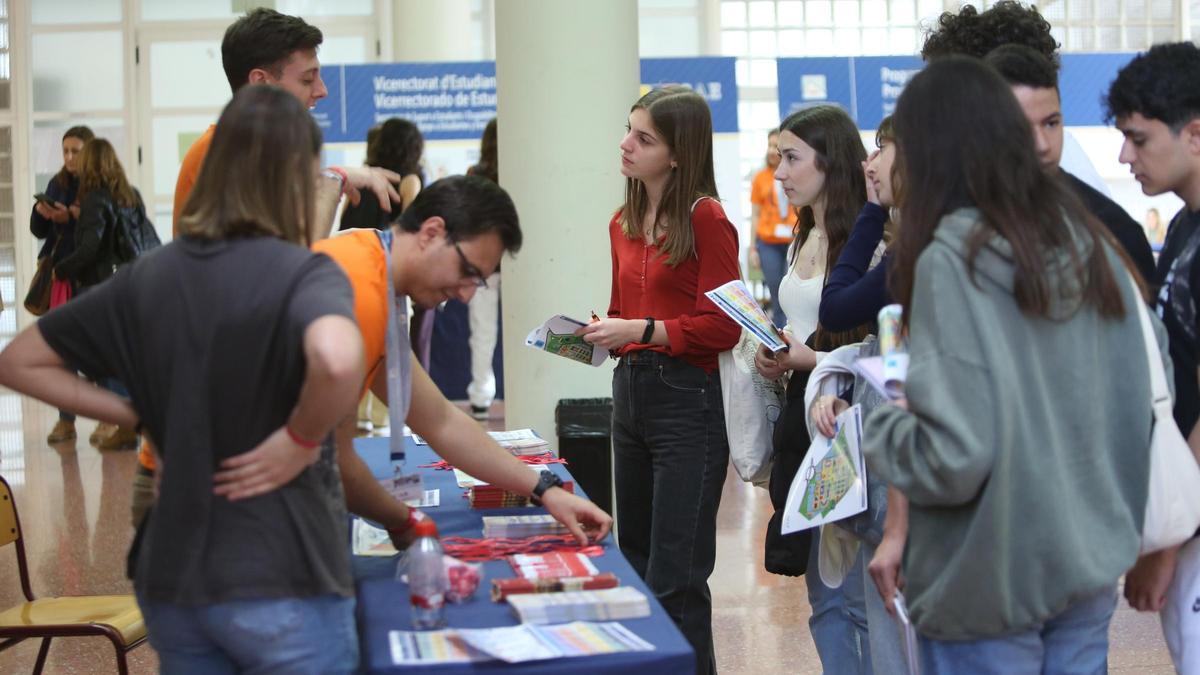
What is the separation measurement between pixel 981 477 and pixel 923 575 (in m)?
0.20

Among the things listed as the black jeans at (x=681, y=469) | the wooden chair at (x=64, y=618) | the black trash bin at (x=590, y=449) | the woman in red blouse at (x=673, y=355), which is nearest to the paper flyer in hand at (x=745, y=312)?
the woman in red blouse at (x=673, y=355)

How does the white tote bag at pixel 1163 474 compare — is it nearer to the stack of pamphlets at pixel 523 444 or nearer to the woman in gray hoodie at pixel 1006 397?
the woman in gray hoodie at pixel 1006 397

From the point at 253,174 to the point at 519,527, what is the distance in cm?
97

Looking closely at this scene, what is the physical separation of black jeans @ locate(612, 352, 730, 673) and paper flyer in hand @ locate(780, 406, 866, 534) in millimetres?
645

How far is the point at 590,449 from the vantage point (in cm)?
468

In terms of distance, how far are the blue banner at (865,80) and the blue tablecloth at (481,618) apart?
26.6 feet

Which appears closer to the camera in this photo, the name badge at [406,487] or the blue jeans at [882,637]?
the blue jeans at [882,637]

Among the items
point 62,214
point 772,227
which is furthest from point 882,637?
point 772,227

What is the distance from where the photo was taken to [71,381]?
1.86m

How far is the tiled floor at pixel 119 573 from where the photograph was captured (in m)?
3.85

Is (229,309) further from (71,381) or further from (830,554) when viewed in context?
(830,554)

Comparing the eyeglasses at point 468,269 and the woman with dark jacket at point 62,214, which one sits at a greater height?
the woman with dark jacket at point 62,214

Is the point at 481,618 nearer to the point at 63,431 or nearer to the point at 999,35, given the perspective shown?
the point at 999,35

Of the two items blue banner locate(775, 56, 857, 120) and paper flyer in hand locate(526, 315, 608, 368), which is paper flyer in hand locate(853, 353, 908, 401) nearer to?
paper flyer in hand locate(526, 315, 608, 368)
